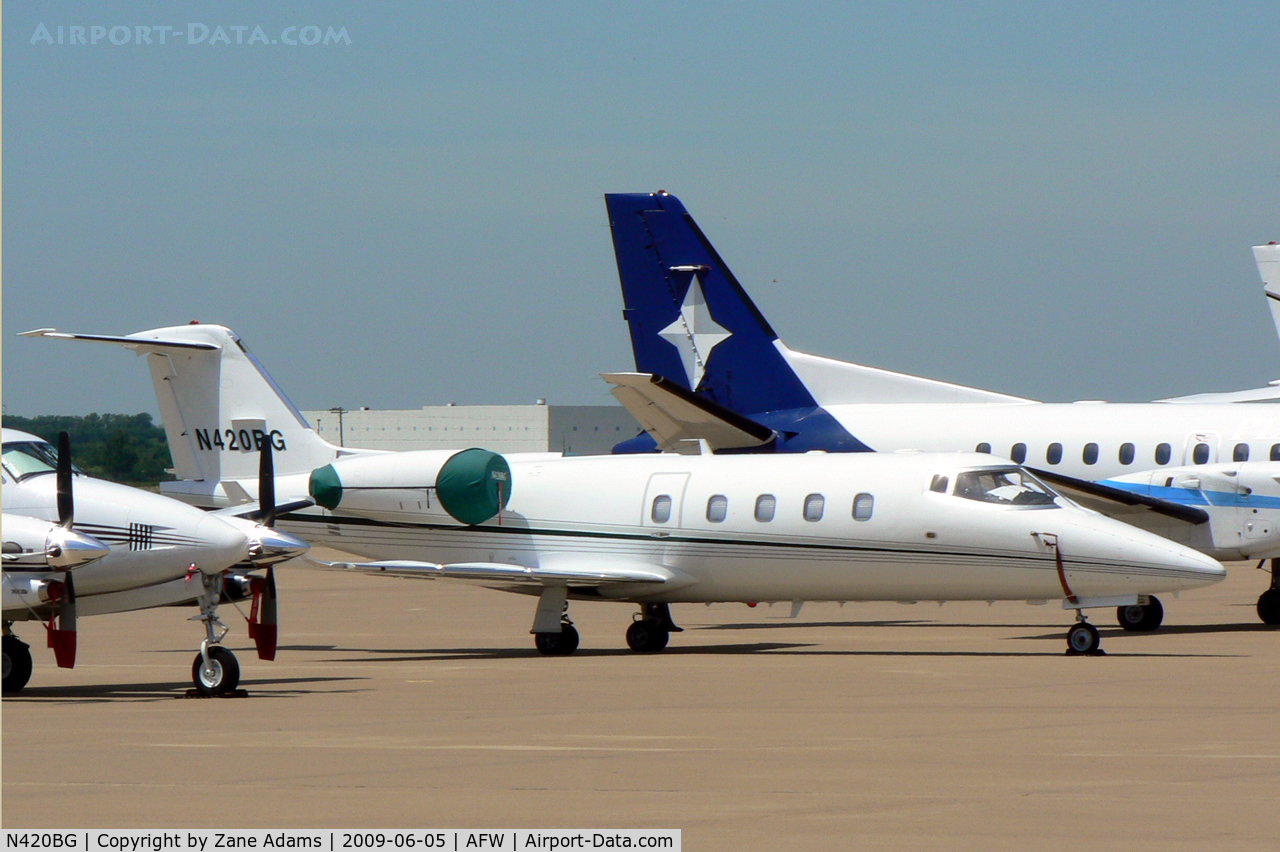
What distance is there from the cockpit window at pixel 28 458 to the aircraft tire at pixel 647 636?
7.84m

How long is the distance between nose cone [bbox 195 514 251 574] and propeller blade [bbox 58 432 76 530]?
3.52 ft

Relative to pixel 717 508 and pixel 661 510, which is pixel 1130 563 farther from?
pixel 661 510

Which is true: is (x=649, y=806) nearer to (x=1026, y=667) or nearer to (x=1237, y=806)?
(x=1237, y=806)

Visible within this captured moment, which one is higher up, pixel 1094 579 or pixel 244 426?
pixel 244 426

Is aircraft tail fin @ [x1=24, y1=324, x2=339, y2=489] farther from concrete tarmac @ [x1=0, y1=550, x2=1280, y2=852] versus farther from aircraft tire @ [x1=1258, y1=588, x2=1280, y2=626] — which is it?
aircraft tire @ [x1=1258, y1=588, x2=1280, y2=626]

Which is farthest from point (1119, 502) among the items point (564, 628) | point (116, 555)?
point (116, 555)

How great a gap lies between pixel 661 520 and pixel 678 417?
18.1 feet

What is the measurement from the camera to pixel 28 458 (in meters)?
17.0

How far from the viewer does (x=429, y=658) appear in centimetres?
2173

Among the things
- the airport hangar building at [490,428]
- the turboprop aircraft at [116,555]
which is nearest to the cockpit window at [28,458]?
the turboprop aircraft at [116,555]

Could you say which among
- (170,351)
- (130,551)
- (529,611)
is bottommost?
(529,611)

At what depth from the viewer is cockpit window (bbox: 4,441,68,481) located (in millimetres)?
16703

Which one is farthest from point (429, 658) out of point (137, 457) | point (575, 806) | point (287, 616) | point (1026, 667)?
point (137, 457)

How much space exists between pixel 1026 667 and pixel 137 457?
48.6 meters
